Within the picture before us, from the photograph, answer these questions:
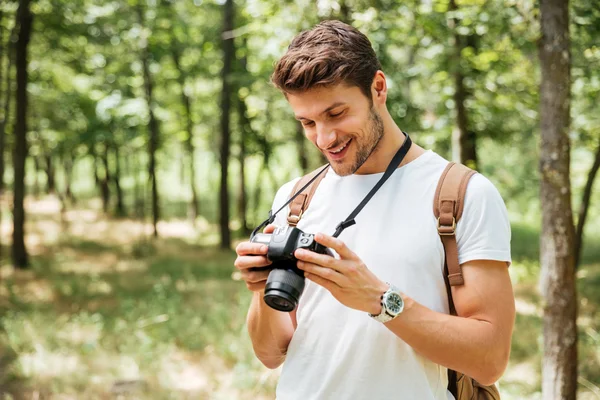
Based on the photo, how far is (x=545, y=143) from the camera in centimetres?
411

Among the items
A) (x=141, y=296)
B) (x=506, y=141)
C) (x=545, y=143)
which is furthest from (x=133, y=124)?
(x=545, y=143)

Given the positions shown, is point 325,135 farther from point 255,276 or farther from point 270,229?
point 255,276

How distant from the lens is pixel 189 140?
2045cm

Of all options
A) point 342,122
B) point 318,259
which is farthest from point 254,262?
point 342,122

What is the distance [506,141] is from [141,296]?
7989 mm

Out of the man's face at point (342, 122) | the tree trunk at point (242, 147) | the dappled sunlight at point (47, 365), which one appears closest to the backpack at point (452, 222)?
the man's face at point (342, 122)

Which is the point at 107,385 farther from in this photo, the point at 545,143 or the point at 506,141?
the point at 506,141

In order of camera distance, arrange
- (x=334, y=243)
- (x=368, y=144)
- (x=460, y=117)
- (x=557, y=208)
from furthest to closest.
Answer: (x=460, y=117) → (x=557, y=208) → (x=368, y=144) → (x=334, y=243)

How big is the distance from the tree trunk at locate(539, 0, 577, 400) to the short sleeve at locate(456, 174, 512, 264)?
272cm

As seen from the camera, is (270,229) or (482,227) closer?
(482,227)

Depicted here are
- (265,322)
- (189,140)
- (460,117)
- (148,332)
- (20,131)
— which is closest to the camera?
(265,322)

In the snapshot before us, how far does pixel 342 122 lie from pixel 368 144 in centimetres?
13

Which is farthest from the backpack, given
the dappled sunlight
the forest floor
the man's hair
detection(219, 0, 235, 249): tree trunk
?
detection(219, 0, 235, 249): tree trunk

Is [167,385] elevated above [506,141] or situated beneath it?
situated beneath
